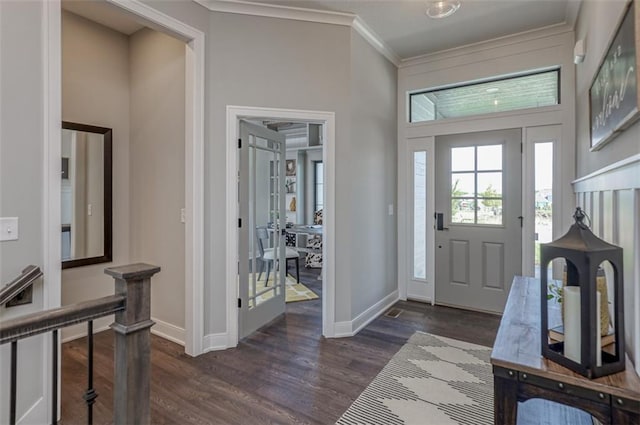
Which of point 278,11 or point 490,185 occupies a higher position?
point 278,11

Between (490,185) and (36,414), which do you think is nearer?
(36,414)

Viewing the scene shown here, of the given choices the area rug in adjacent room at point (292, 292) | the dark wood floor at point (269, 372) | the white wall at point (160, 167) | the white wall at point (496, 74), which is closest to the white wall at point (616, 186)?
the white wall at point (496, 74)

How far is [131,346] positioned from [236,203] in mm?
1780

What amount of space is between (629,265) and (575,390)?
0.48 m

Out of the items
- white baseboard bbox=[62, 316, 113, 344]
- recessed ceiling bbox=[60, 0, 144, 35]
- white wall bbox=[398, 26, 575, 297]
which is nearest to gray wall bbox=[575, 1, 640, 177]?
white wall bbox=[398, 26, 575, 297]

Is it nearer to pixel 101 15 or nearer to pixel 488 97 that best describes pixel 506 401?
pixel 488 97

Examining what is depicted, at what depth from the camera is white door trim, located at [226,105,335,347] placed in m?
2.88

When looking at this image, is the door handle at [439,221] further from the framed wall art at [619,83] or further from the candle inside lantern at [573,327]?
the candle inside lantern at [573,327]

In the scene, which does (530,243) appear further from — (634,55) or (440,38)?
(634,55)

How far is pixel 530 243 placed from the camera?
11.5 ft

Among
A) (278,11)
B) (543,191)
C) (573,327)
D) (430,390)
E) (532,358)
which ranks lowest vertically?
(430,390)

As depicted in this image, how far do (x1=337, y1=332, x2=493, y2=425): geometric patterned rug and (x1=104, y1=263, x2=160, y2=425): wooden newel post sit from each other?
1167 millimetres

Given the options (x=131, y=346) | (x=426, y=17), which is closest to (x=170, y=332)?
(x=131, y=346)

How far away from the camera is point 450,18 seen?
3164 millimetres
